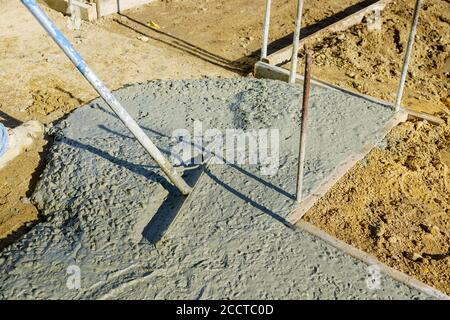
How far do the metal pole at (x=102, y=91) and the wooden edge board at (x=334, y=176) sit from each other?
772 mm

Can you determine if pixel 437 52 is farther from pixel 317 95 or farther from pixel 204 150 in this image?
pixel 204 150

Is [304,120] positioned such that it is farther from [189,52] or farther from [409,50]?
[189,52]

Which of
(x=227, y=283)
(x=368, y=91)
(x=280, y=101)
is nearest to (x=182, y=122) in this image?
(x=280, y=101)

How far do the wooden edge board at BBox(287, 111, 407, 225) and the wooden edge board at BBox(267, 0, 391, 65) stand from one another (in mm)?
1688

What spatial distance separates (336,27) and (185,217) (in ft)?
13.7

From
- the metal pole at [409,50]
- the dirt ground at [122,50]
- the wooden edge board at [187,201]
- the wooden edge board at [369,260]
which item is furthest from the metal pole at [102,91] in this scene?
the metal pole at [409,50]

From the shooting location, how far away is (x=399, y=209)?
3756 mm

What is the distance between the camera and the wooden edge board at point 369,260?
3.05m

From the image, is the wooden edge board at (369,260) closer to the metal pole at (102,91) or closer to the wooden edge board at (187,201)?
the wooden edge board at (187,201)

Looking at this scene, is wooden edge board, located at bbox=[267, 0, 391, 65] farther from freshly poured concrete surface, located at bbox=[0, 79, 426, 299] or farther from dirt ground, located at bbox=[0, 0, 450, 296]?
freshly poured concrete surface, located at bbox=[0, 79, 426, 299]

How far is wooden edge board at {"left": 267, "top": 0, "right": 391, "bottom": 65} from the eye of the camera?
585cm

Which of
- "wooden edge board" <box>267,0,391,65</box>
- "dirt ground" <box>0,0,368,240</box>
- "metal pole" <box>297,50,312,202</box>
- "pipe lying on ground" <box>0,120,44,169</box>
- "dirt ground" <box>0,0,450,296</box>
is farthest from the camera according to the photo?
"wooden edge board" <box>267,0,391,65</box>

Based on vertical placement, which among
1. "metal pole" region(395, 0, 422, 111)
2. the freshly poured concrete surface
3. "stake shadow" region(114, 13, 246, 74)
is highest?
"metal pole" region(395, 0, 422, 111)

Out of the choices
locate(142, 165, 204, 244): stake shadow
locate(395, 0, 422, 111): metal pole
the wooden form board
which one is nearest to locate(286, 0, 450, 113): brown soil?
the wooden form board
